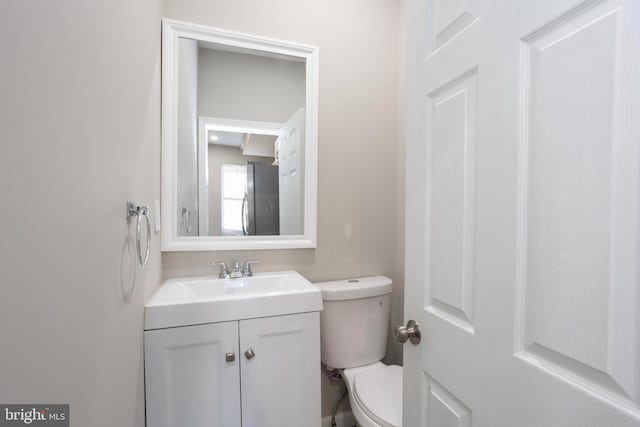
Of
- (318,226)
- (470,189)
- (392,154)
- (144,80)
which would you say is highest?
(144,80)

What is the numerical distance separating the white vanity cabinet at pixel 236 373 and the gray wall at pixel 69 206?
0.49ft

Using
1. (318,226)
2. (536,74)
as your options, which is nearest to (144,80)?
(318,226)

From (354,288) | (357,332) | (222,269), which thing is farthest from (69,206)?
(357,332)

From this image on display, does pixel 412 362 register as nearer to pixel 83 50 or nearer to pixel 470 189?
pixel 470 189

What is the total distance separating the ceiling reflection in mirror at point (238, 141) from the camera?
4.62 ft

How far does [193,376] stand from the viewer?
3.43 ft

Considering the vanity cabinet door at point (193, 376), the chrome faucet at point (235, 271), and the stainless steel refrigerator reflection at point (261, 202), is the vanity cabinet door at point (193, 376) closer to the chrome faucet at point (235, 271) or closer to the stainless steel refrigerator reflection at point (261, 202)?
the chrome faucet at point (235, 271)

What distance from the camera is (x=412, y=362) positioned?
0.80m

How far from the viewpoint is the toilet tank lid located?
141cm

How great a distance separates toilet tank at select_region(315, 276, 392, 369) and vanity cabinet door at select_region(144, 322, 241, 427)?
1.64 ft

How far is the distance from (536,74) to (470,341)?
518 mm

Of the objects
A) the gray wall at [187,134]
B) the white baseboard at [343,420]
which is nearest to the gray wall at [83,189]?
the gray wall at [187,134]

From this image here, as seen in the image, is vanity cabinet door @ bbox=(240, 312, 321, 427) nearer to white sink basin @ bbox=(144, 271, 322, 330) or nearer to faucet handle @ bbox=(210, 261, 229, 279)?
white sink basin @ bbox=(144, 271, 322, 330)

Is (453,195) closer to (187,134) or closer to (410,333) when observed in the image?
(410,333)
